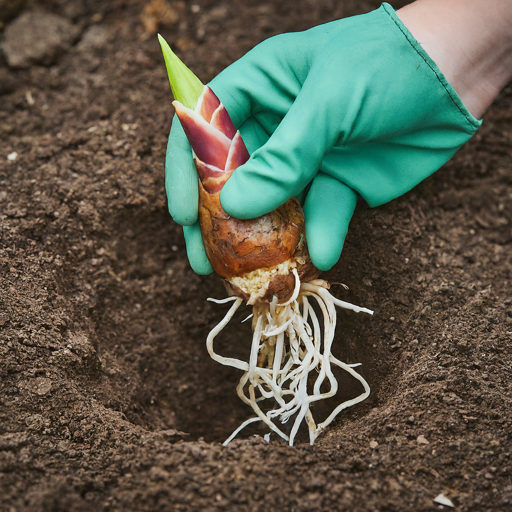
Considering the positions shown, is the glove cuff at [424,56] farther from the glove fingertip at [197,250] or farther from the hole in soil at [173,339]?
the glove fingertip at [197,250]

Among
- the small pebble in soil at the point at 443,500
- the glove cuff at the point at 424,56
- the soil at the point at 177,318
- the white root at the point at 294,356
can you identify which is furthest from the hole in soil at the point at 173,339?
the glove cuff at the point at 424,56

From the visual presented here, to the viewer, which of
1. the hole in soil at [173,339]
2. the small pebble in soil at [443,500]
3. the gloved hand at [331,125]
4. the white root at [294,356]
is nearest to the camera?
the small pebble in soil at [443,500]

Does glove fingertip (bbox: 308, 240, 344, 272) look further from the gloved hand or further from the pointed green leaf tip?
the pointed green leaf tip

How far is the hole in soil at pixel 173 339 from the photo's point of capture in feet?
5.04

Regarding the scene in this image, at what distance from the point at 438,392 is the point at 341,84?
0.80 meters

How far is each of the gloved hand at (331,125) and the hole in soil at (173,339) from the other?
31 centimetres

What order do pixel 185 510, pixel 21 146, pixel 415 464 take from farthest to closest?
1. pixel 21 146
2. pixel 415 464
3. pixel 185 510

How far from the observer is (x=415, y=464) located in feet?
3.50

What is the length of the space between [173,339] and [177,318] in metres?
→ 0.08

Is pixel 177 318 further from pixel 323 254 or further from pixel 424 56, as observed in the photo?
pixel 424 56

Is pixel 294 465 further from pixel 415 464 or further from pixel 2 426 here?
pixel 2 426

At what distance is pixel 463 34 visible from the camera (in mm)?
1383

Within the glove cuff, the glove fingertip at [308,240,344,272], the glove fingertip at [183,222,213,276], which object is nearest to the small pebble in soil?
the glove fingertip at [308,240,344,272]

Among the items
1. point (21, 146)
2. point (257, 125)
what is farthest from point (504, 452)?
point (21, 146)
